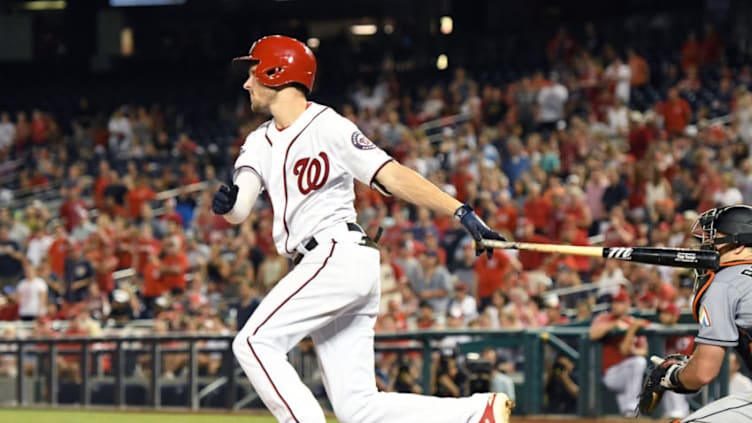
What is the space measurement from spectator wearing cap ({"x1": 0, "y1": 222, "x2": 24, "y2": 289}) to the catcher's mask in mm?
13324

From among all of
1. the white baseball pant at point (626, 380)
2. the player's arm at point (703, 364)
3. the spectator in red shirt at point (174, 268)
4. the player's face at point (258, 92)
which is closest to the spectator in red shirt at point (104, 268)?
the spectator in red shirt at point (174, 268)

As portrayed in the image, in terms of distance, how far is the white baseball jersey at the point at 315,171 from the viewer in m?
5.73

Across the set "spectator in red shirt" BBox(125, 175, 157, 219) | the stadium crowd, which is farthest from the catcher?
"spectator in red shirt" BBox(125, 175, 157, 219)

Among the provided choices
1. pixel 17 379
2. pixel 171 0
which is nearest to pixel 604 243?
pixel 17 379

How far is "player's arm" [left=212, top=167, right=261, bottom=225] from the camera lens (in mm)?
5824

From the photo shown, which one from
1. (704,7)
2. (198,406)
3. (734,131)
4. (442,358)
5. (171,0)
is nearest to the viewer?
(442,358)

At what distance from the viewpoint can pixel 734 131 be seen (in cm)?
1555

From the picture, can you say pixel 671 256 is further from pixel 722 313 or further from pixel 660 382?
pixel 660 382

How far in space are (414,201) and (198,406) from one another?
290 inches

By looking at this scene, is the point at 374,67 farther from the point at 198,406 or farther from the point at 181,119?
the point at 198,406

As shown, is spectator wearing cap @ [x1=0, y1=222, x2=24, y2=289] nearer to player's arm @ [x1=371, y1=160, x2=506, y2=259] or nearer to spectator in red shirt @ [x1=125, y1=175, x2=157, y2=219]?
spectator in red shirt @ [x1=125, y1=175, x2=157, y2=219]

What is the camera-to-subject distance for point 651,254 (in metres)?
5.61

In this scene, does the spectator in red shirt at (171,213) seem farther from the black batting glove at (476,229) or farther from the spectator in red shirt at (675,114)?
the black batting glove at (476,229)

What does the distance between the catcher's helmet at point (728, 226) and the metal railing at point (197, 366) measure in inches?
202
